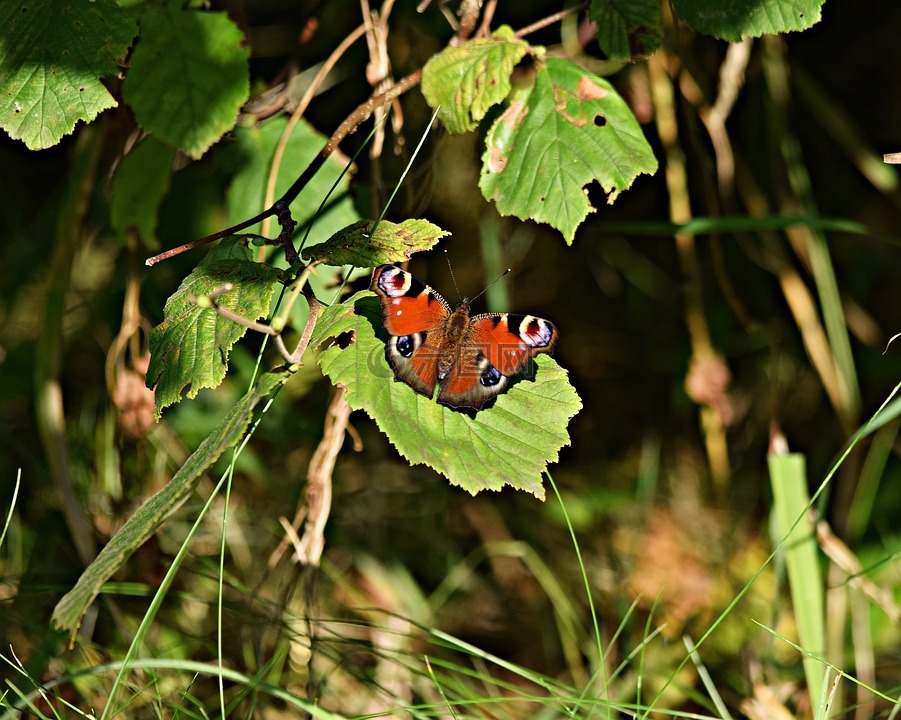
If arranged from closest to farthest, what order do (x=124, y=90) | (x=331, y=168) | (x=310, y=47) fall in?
(x=124, y=90) → (x=331, y=168) → (x=310, y=47)

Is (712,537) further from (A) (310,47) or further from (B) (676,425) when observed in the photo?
(A) (310,47)

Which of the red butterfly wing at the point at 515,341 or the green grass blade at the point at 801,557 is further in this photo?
the green grass blade at the point at 801,557

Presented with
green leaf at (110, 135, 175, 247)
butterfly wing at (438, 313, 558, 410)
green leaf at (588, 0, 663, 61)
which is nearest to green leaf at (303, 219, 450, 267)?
butterfly wing at (438, 313, 558, 410)

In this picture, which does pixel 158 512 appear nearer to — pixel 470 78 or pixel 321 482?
pixel 321 482

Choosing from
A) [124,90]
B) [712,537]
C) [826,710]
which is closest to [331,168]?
[124,90]

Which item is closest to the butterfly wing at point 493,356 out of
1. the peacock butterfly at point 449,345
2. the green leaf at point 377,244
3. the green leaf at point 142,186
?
the peacock butterfly at point 449,345

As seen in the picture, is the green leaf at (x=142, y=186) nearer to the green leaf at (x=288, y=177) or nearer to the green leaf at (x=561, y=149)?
the green leaf at (x=288, y=177)
